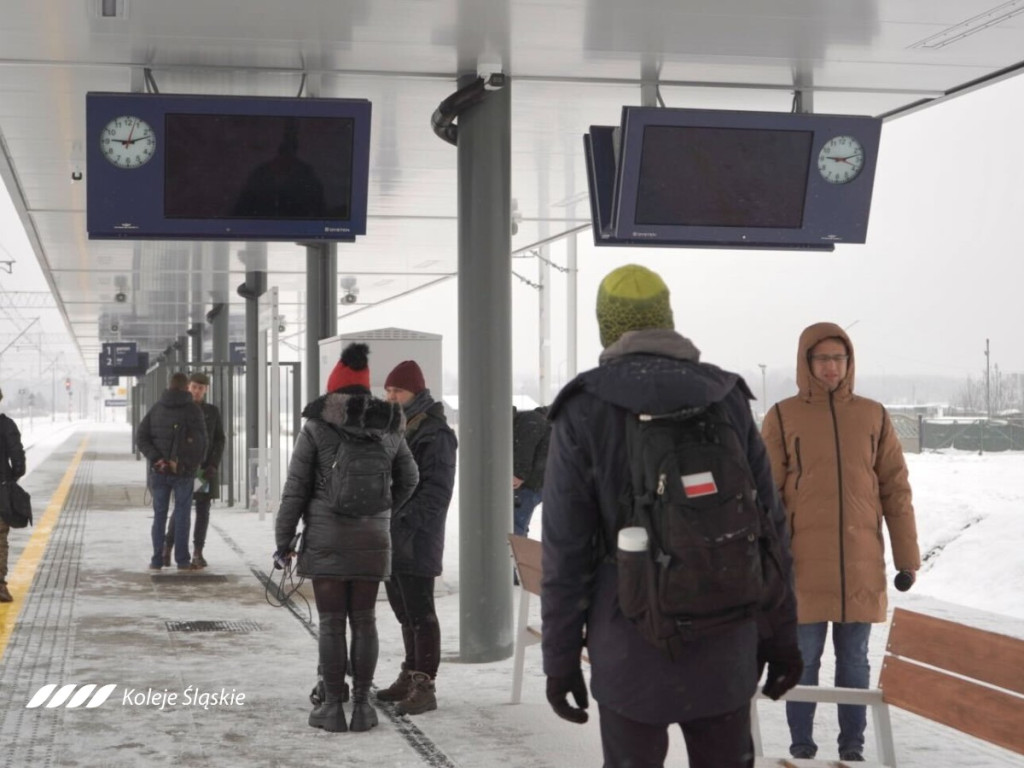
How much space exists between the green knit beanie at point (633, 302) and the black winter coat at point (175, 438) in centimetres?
1009

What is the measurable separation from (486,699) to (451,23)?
3.62 m

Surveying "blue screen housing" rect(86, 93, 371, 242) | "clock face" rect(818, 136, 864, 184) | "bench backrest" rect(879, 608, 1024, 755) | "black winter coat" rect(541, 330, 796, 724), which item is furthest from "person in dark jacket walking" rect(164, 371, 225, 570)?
"black winter coat" rect(541, 330, 796, 724)

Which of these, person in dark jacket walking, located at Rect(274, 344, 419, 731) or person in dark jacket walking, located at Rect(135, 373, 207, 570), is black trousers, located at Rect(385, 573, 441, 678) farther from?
person in dark jacket walking, located at Rect(135, 373, 207, 570)

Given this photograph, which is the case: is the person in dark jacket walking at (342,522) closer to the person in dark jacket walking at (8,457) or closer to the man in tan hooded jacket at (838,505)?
the man in tan hooded jacket at (838,505)

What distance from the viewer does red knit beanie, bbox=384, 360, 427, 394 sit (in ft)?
22.4

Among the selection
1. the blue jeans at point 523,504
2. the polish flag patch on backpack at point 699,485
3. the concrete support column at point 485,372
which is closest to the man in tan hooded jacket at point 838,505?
the polish flag patch on backpack at point 699,485

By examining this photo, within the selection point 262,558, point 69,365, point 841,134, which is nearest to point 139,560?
point 262,558

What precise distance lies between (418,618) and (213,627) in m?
3.25

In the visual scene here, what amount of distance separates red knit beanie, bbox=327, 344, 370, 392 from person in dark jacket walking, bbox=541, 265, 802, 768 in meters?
3.30

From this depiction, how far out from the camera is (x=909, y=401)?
73.6m

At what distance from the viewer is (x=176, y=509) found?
13.1 m

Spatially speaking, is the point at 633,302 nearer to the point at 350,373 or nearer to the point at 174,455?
the point at 350,373

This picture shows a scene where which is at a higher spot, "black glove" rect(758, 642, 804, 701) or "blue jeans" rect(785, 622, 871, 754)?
"black glove" rect(758, 642, 804, 701)

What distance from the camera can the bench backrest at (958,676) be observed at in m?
3.76
